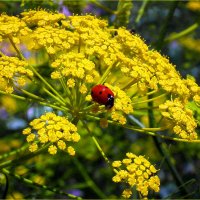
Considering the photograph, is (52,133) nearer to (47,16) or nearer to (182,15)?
(47,16)

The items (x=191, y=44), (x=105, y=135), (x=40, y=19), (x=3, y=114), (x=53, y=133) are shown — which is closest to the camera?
(x=53, y=133)

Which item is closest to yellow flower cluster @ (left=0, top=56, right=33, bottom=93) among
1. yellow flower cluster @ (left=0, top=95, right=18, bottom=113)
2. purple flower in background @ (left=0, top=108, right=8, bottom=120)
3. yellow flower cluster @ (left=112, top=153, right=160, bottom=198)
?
yellow flower cluster @ (left=112, top=153, right=160, bottom=198)

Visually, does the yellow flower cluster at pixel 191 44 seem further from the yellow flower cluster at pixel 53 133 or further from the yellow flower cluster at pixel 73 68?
the yellow flower cluster at pixel 53 133

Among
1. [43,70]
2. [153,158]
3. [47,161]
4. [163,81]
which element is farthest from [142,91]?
[153,158]

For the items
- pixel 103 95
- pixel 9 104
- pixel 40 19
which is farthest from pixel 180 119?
pixel 9 104

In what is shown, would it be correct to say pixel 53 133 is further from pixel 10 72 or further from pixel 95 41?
pixel 95 41

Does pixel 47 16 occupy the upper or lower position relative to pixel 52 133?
upper
